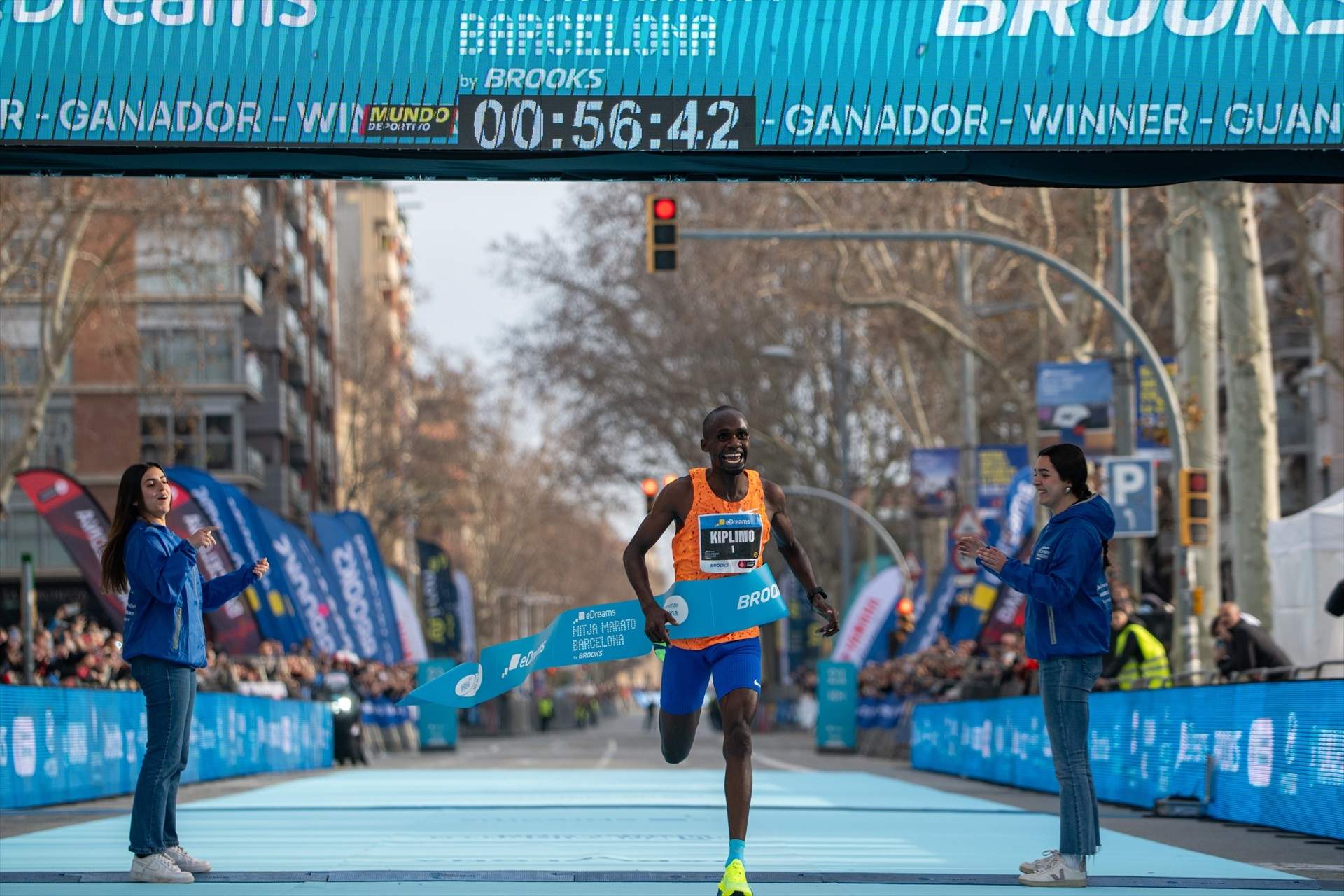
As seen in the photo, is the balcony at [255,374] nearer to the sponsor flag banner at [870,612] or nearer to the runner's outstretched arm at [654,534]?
the sponsor flag banner at [870,612]

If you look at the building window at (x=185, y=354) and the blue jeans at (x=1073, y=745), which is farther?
the building window at (x=185, y=354)

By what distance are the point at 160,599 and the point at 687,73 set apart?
358cm

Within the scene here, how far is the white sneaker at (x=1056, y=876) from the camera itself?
10062 mm

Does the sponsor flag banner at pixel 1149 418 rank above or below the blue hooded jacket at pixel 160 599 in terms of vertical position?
above

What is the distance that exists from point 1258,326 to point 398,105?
18.6m

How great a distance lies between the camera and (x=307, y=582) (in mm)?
41375

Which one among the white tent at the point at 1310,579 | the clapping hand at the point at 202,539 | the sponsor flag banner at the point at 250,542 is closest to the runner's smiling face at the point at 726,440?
the clapping hand at the point at 202,539

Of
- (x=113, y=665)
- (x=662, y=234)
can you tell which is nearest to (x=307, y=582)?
(x=113, y=665)

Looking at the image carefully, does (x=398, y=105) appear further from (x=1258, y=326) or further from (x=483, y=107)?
(x=1258, y=326)

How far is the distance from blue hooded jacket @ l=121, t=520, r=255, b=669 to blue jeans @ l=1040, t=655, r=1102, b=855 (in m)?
3.71

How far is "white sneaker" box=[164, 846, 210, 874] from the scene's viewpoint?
1036 cm

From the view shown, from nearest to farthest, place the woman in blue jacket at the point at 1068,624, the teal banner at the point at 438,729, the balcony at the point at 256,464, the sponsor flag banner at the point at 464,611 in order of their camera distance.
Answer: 1. the woman in blue jacket at the point at 1068,624
2. the teal banner at the point at 438,729
3. the sponsor flag banner at the point at 464,611
4. the balcony at the point at 256,464

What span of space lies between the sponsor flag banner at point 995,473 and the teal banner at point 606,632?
30323mm

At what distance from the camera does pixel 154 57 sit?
1109cm
